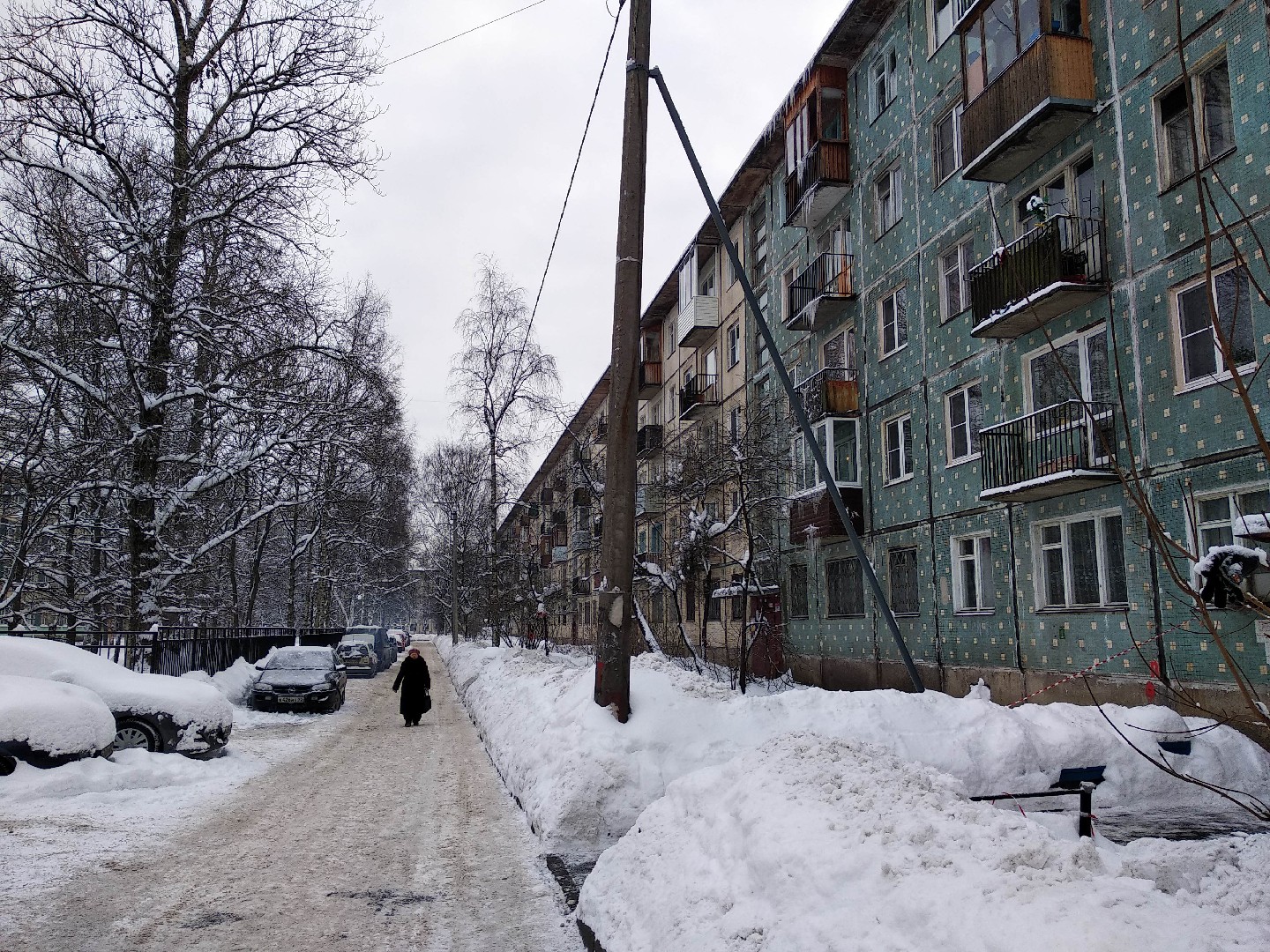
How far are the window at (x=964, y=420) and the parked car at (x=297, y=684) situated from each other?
14.3 m

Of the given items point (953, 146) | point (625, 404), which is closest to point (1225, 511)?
point (625, 404)

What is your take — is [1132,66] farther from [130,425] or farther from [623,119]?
[130,425]

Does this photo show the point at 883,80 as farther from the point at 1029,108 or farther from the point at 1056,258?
the point at 1056,258

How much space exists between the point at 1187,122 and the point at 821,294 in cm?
1057

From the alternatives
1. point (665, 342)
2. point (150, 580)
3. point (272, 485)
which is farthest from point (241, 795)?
point (665, 342)

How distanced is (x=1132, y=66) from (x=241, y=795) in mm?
15381

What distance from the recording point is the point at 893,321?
22.3m

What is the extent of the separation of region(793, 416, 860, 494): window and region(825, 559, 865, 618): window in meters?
2.02

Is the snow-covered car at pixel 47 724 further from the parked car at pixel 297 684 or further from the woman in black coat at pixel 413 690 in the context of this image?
the parked car at pixel 297 684

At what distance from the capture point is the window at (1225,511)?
1225 centimetres

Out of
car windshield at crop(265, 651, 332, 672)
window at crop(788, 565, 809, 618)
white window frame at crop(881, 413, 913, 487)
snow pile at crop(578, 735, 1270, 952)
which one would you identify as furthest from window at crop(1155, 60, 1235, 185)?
car windshield at crop(265, 651, 332, 672)

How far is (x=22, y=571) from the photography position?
16.8 m

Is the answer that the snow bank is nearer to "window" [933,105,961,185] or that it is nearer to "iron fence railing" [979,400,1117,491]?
"iron fence railing" [979,400,1117,491]

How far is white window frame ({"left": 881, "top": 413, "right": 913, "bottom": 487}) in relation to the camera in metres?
21.3
